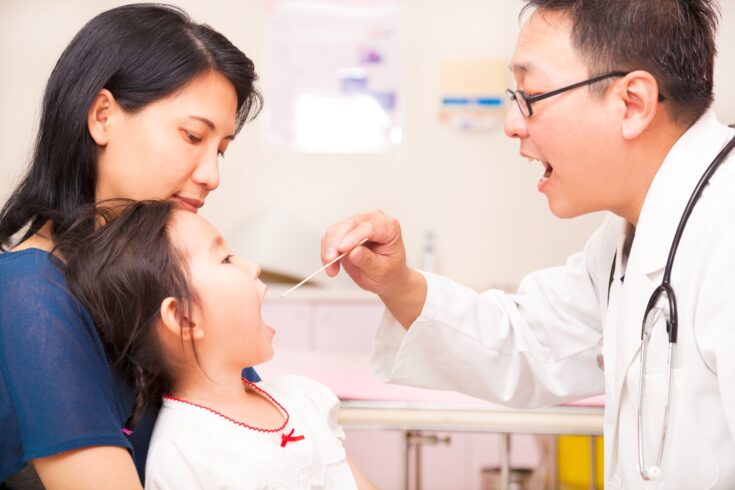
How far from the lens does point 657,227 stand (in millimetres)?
1448

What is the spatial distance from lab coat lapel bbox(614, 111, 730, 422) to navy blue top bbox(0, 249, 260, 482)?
0.82m

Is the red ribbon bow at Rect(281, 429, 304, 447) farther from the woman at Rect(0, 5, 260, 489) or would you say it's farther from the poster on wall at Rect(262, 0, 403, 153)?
the poster on wall at Rect(262, 0, 403, 153)

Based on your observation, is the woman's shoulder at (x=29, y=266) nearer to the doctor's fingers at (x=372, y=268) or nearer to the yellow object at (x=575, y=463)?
the doctor's fingers at (x=372, y=268)

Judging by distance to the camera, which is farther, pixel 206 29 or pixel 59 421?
pixel 206 29

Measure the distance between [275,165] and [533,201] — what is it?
116 cm

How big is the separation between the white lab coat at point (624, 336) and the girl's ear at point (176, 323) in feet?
1.97

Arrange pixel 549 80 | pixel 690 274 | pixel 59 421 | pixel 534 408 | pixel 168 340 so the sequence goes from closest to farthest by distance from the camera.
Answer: pixel 59 421 → pixel 168 340 → pixel 690 274 → pixel 549 80 → pixel 534 408

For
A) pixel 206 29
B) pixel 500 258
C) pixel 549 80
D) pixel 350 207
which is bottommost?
pixel 500 258

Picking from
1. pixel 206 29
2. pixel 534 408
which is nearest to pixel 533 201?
pixel 534 408

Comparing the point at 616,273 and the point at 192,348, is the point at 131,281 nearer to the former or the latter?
the point at 192,348

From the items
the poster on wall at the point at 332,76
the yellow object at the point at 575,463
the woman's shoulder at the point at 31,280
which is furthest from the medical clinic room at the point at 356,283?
the poster on wall at the point at 332,76

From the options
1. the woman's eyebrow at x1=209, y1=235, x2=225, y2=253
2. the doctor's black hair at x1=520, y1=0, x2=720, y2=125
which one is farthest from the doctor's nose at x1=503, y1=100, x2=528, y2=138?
the woman's eyebrow at x1=209, y1=235, x2=225, y2=253

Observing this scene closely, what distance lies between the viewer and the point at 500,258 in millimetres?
3770

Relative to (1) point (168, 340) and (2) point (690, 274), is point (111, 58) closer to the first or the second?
(1) point (168, 340)
